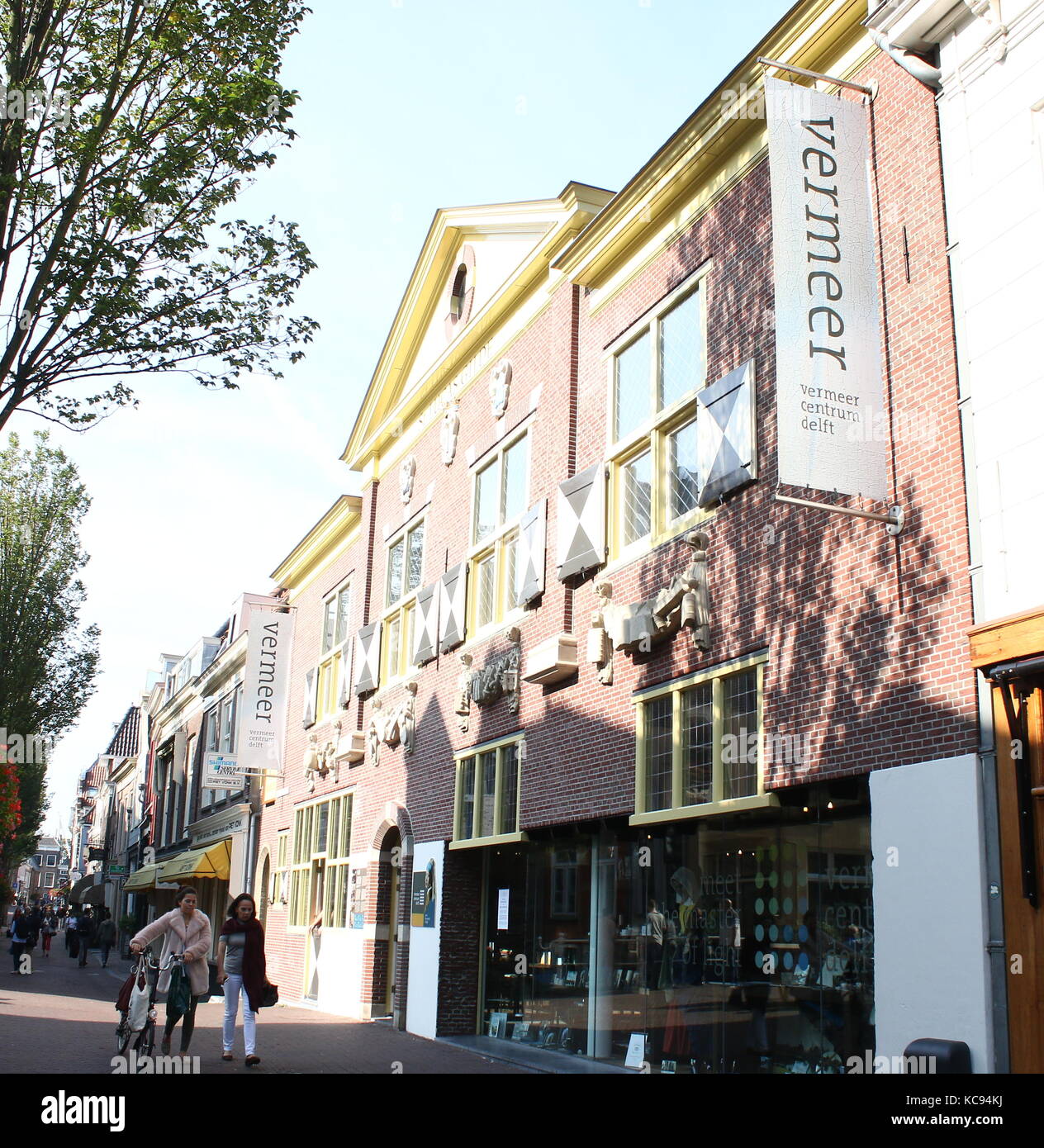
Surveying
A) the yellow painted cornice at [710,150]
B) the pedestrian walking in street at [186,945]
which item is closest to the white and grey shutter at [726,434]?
the yellow painted cornice at [710,150]

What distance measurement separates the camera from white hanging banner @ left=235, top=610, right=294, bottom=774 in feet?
85.4

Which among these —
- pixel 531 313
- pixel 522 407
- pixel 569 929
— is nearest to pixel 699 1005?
pixel 569 929

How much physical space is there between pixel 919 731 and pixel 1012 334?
2.74 metres

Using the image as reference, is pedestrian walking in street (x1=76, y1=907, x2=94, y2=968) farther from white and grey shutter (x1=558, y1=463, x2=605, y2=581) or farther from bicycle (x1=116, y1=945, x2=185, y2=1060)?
white and grey shutter (x1=558, y1=463, x2=605, y2=581)

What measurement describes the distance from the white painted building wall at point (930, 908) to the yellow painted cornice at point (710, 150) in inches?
235

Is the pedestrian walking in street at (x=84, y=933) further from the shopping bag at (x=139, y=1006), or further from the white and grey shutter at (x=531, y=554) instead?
the shopping bag at (x=139, y=1006)

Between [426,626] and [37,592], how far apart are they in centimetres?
2116

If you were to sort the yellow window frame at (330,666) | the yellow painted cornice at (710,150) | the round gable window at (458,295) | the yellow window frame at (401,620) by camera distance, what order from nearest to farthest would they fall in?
1. the yellow painted cornice at (710,150)
2. the round gable window at (458,295)
3. the yellow window frame at (401,620)
4. the yellow window frame at (330,666)

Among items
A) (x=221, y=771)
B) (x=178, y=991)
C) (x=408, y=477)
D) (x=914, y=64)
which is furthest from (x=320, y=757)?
(x=914, y=64)

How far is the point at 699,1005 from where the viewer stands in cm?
1072

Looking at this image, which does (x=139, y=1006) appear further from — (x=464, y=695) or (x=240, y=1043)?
(x=464, y=695)

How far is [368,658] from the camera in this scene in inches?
829

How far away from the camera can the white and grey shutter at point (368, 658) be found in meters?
20.8
